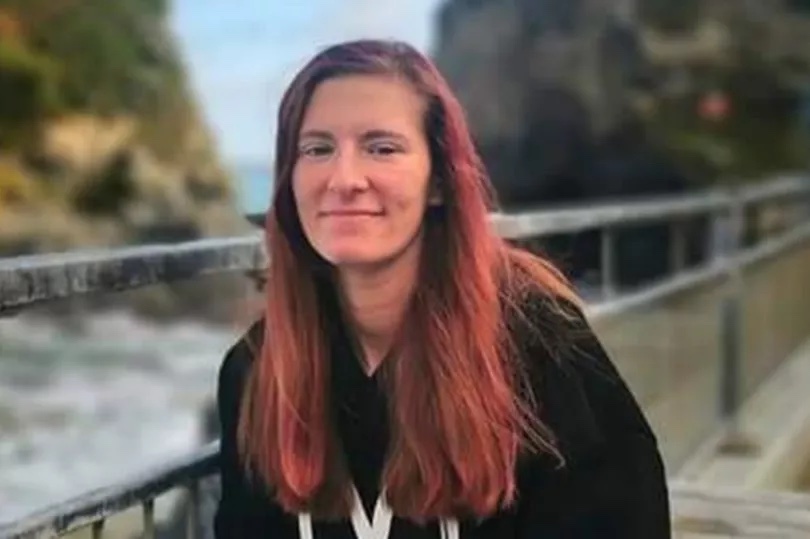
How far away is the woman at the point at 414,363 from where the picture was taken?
5.68 feet

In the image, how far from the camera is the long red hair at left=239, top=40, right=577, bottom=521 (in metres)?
1.72

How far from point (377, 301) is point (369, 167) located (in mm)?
166

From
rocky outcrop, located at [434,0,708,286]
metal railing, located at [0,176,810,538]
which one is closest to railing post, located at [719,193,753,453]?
metal railing, located at [0,176,810,538]

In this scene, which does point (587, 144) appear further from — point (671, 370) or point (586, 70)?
point (671, 370)

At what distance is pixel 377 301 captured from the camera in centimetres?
181

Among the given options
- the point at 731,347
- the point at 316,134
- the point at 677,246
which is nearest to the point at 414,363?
the point at 316,134

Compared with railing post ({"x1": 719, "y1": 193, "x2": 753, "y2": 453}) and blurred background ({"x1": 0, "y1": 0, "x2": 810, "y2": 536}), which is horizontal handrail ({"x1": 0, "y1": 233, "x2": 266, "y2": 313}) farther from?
blurred background ({"x1": 0, "y1": 0, "x2": 810, "y2": 536})

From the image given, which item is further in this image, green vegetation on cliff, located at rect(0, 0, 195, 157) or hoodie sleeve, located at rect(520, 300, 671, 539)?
green vegetation on cliff, located at rect(0, 0, 195, 157)

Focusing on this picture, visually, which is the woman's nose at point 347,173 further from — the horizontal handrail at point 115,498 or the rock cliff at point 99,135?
the rock cliff at point 99,135

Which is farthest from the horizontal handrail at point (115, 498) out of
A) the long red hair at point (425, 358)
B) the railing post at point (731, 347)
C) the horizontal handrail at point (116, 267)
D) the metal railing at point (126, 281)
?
the railing post at point (731, 347)

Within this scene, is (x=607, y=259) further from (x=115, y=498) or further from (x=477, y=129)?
(x=477, y=129)

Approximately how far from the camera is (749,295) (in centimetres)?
589

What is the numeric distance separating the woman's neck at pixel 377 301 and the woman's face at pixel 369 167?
28 millimetres

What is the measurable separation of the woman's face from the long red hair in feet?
0.06
